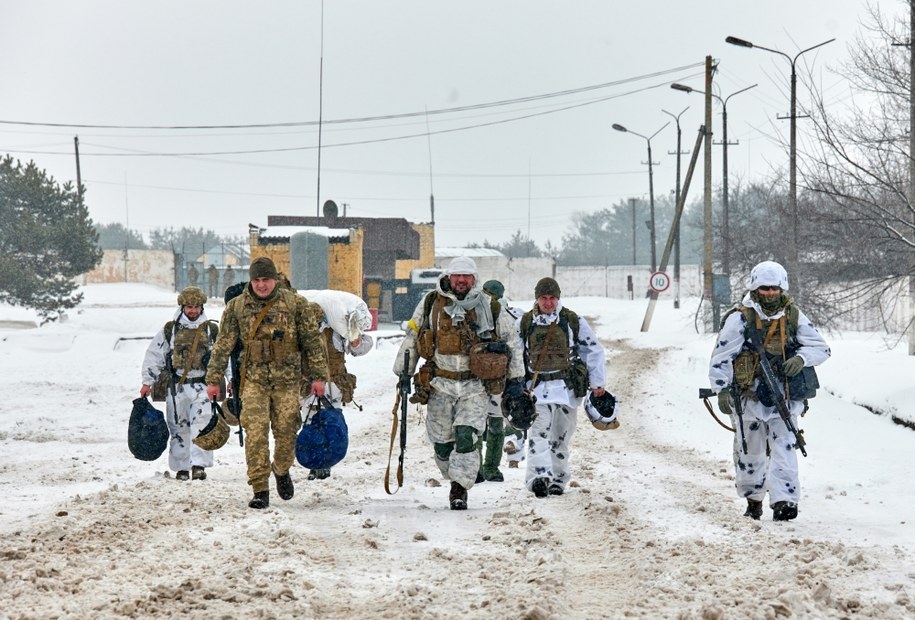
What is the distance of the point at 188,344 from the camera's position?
8.52 meters

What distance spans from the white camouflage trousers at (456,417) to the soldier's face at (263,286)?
139 cm

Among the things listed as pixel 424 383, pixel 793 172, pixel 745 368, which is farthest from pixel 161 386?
pixel 793 172

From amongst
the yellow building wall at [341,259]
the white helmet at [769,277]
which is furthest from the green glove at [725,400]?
the yellow building wall at [341,259]

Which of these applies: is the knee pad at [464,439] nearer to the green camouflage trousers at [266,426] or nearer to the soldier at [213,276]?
the green camouflage trousers at [266,426]

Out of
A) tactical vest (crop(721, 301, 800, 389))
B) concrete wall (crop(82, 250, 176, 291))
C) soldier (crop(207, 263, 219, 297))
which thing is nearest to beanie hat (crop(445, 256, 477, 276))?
tactical vest (crop(721, 301, 800, 389))

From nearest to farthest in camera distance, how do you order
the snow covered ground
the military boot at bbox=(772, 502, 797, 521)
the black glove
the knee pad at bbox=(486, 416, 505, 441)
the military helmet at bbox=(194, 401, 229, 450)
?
the snow covered ground < the military boot at bbox=(772, 502, 797, 521) < the black glove < the military helmet at bbox=(194, 401, 229, 450) < the knee pad at bbox=(486, 416, 505, 441)

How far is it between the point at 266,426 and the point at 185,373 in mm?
2020

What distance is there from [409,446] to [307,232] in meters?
17.5

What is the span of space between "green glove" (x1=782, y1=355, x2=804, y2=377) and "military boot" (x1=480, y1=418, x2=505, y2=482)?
2286 millimetres

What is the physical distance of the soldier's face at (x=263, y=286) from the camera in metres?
6.84

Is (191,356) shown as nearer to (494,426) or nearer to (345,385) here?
(345,385)

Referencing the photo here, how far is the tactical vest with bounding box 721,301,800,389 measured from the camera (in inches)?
262

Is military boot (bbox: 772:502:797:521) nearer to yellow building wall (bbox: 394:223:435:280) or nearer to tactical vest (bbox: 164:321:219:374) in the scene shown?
tactical vest (bbox: 164:321:219:374)

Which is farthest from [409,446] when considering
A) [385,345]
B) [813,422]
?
[385,345]
